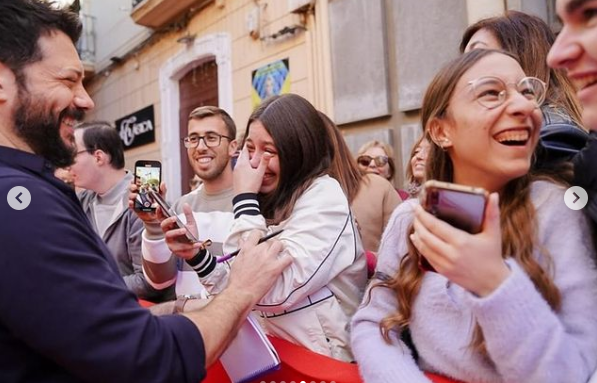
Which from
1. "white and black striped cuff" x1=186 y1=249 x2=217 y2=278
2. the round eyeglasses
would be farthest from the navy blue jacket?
the round eyeglasses

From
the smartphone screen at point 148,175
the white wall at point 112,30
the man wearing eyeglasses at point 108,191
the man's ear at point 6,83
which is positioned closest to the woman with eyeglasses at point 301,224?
the smartphone screen at point 148,175

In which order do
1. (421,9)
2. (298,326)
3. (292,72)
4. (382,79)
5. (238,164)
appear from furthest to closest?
(292,72) < (382,79) < (421,9) < (238,164) < (298,326)

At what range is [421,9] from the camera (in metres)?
4.77

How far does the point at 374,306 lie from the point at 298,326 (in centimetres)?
33

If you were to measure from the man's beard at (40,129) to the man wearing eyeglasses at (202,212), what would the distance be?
A: 66 centimetres

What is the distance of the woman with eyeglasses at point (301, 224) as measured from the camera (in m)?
1.71

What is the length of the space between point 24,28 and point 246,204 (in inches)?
36.8

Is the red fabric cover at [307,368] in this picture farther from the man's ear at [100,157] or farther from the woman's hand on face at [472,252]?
the man's ear at [100,157]


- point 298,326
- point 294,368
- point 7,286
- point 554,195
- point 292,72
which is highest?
point 292,72

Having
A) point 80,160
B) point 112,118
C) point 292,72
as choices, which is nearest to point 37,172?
point 80,160

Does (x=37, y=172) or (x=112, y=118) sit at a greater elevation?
(x=112, y=118)

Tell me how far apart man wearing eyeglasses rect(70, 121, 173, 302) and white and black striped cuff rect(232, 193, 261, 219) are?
117 centimetres

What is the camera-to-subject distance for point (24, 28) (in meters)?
1.44

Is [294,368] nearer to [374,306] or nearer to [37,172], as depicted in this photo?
[374,306]
